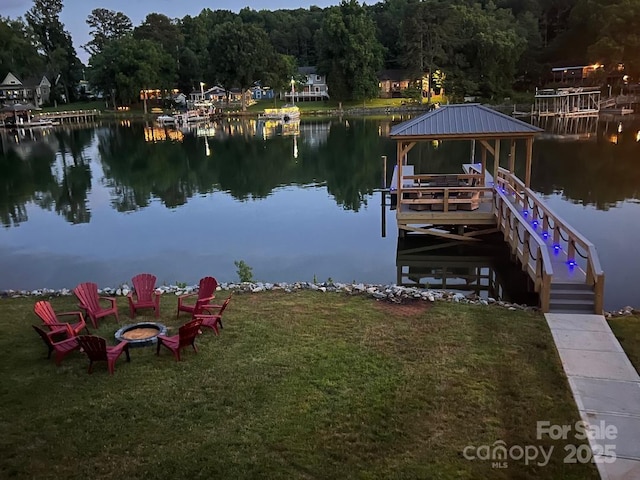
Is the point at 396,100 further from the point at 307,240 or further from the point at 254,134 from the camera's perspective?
the point at 307,240

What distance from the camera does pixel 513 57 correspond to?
71.2m

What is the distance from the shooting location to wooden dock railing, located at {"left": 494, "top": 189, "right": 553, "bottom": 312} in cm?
987

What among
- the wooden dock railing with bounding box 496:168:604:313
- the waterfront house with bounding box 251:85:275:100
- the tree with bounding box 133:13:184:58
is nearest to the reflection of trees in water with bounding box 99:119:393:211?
the wooden dock railing with bounding box 496:168:604:313

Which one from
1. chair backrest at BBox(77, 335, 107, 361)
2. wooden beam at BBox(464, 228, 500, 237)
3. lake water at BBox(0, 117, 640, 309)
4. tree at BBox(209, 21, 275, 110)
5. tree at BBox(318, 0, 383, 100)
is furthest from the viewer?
tree at BBox(209, 21, 275, 110)

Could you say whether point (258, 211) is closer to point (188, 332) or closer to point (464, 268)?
point (464, 268)

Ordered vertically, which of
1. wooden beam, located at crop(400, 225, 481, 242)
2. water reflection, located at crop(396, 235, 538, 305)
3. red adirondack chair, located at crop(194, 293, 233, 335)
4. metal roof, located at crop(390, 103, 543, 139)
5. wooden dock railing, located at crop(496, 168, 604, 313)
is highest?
metal roof, located at crop(390, 103, 543, 139)

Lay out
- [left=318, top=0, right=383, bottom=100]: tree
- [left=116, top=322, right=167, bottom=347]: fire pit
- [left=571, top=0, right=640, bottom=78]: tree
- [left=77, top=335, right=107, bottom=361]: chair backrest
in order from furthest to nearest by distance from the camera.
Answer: [left=318, top=0, right=383, bottom=100]: tree
[left=571, top=0, right=640, bottom=78]: tree
[left=116, top=322, right=167, bottom=347]: fire pit
[left=77, top=335, right=107, bottom=361]: chair backrest

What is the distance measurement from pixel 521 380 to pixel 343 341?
2685 mm

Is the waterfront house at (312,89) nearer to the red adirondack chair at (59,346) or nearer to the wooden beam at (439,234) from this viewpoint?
the wooden beam at (439,234)

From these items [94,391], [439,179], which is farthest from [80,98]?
[94,391]

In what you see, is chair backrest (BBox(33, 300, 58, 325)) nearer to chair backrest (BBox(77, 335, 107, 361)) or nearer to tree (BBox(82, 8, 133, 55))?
chair backrest (BBox(77, 335, 107, 361))

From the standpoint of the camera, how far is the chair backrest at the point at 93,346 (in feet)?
24.5

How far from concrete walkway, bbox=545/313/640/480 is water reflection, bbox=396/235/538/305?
2.85 meters

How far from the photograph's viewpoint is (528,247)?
12.0m
